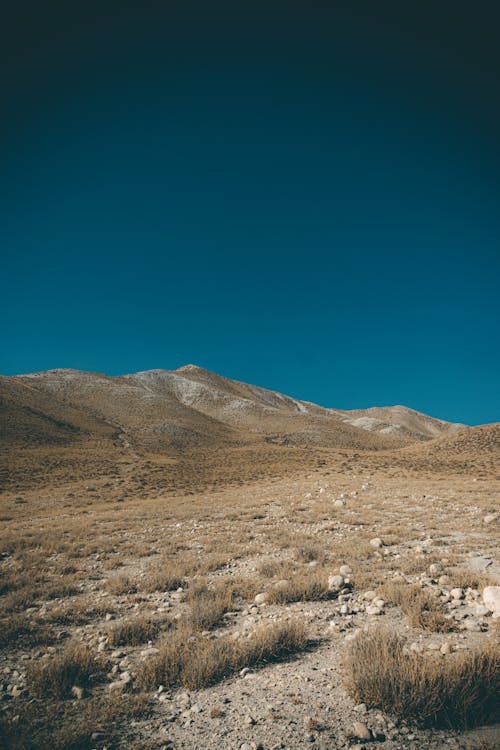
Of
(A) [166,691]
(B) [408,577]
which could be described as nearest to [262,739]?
(A) [166,691]

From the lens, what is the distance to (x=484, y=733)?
139 inches

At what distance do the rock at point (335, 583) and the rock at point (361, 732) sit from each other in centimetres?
375

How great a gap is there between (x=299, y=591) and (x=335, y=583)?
33.1 inches

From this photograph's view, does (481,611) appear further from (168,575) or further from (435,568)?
(168,575)

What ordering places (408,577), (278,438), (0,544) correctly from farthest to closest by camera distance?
(278,438) < (0,544) < (408,577)

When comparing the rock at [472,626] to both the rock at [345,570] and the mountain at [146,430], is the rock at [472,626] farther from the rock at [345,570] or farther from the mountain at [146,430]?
the mountain at [146,430]

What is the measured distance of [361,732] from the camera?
350 centimetres

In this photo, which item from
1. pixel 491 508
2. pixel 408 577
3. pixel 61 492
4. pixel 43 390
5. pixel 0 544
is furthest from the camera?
pixel 43 390

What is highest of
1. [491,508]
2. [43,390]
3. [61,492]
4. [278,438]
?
[43,390]

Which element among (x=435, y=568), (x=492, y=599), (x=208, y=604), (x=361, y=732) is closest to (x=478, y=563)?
(x=435, y=568)

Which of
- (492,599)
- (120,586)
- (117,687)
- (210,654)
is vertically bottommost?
(120,586)

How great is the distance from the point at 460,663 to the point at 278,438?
292 feet

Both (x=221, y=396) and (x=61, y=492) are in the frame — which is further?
(x=221, y=396)

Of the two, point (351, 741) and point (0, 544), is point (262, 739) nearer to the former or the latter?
point (351, 741)
